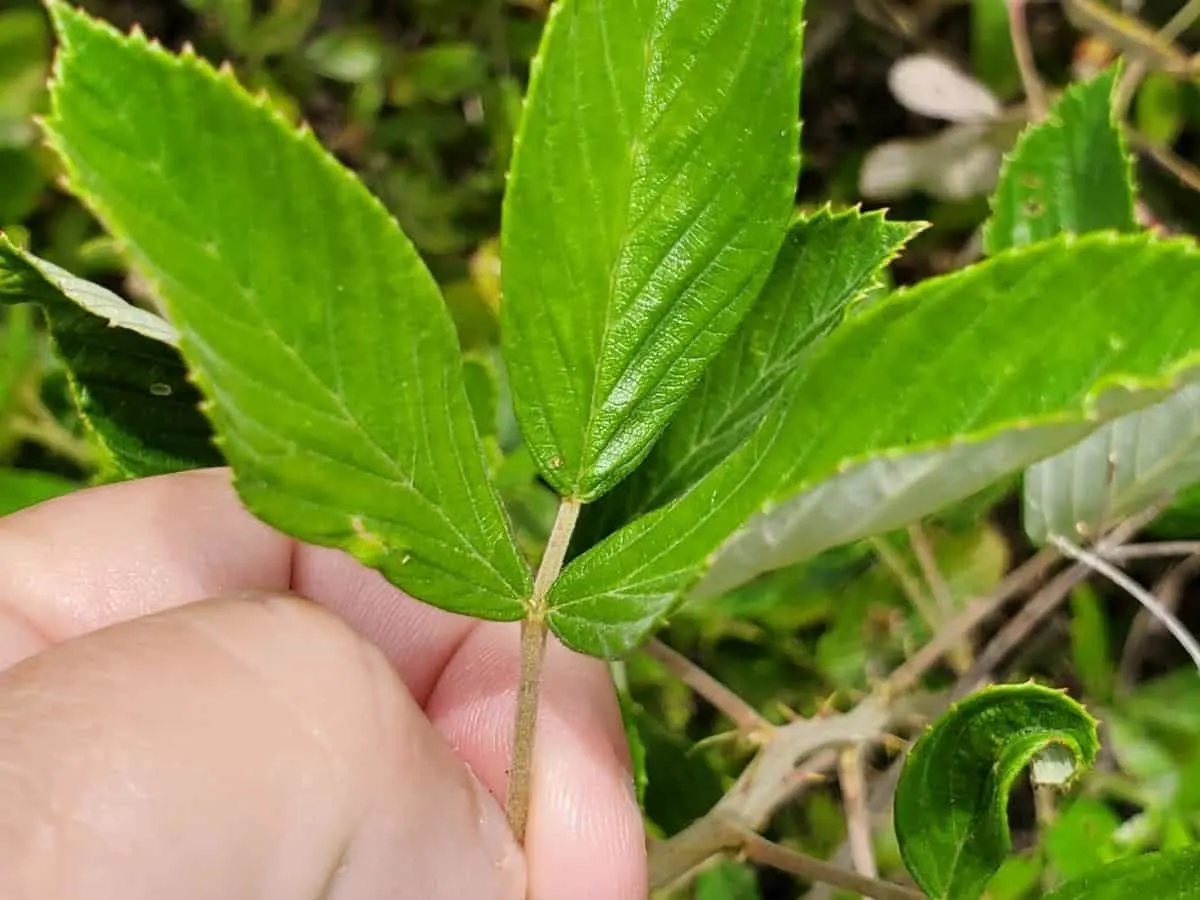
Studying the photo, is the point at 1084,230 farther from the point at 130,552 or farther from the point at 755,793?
the point at 130,552

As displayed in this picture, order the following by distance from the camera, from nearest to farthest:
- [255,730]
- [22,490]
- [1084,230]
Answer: [255,730] → [1084,230] → [22,490]

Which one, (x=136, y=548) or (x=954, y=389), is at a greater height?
(x=954, y=389)

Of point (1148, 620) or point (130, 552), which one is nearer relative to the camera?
point (130, 552)

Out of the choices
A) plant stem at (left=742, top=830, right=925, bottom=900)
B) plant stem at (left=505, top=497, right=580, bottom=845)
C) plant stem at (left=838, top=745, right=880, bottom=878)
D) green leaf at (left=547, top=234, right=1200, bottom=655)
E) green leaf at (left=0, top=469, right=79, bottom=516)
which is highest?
green leaf at (left=547, top=234, right=1200, bottom=655)

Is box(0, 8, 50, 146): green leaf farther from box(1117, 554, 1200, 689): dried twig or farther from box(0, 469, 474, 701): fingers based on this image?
box(1117, 554, 1200, 689): dried twig

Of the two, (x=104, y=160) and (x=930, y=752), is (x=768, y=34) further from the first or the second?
(x=930, y=752)

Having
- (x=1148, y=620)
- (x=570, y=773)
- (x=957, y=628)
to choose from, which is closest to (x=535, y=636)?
(x=570, y=773)

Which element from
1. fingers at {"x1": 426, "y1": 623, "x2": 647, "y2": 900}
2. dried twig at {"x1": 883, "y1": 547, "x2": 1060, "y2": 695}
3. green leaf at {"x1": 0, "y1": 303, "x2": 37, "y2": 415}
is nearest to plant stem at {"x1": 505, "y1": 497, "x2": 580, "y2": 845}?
fingers at {"x1": 426, "y1": 623, "x2": 647, "y2": 900}

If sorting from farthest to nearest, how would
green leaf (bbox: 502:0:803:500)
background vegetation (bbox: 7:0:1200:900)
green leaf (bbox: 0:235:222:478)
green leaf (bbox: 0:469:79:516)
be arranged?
1. green leaf (bbox: 0:469:79:516)
2. background vegetation (bbox: 7:0:1200:900)
3. green leaf (bbox: 0:235:222:478)
4. green leaf (bbox: 502:0:803:500)
